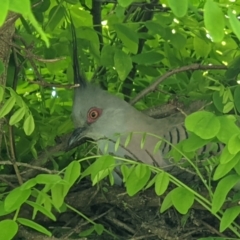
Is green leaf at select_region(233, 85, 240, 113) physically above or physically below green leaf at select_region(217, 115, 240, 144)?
below

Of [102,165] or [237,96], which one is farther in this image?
[237,96]

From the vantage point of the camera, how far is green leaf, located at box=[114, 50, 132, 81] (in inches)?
41.6

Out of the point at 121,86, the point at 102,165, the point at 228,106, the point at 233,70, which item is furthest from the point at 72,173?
the point at 121,86

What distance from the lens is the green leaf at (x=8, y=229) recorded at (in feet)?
2.36

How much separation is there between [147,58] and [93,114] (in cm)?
32

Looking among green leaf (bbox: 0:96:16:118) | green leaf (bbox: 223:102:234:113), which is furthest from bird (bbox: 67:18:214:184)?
green leaf (bbox: 0:96:16:118)

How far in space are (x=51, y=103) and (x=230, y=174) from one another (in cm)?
49

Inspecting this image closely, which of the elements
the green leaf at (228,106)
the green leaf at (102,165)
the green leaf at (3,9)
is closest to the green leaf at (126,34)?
the green leaf at (228,106)

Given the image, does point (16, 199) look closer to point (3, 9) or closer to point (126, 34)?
point (3, 9)

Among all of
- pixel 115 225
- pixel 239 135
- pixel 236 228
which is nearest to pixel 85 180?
pixel 115 225

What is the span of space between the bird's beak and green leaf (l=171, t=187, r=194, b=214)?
1.31ft

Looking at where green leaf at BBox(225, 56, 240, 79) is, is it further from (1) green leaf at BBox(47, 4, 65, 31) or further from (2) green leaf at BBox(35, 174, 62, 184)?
(2) green leaf at BBox(35, 174, 62, 184)

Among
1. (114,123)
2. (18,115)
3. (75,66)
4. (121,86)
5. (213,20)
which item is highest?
(213,20)

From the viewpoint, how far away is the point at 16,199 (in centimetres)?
74
